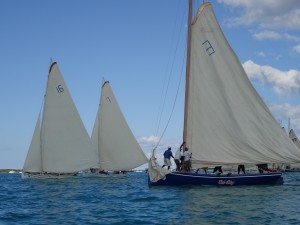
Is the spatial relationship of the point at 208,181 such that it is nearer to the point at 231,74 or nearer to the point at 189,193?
the point at 189,193

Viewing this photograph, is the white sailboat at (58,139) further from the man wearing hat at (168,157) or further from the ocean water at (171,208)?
the ocean water at (171,208)

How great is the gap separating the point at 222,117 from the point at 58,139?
937 inches

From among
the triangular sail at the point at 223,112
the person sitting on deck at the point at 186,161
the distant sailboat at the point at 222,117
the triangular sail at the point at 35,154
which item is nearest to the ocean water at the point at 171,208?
the person sitting on deck at the point at 186,161

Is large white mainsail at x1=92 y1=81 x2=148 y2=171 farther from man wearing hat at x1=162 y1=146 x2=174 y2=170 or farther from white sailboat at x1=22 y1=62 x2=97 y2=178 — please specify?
man wearing hat at x1=162 y1=146 x2=174 y2=170

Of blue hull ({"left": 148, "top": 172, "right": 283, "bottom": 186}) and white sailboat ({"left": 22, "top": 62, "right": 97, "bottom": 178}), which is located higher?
white sailboat ({"left": 22, "top": 62, "right": 97, "bottom": 178})

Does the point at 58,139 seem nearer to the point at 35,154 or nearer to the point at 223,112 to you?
the point at 35,154

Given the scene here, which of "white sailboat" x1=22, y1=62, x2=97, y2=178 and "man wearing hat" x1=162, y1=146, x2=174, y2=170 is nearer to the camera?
"man wearing hat" x1=162, y1=146, x2=174, y2=170

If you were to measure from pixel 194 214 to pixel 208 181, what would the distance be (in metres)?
11.8

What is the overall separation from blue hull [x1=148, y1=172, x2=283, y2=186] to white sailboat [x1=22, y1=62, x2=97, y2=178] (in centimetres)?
2125

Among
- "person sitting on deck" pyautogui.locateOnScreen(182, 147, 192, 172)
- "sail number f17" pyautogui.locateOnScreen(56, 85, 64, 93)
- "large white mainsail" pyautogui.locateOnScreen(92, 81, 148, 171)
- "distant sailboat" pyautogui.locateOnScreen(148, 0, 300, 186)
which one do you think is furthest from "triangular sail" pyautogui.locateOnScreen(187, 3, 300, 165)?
"large white mainsail" pyautogui.locateOnScreen(92, 81, 148, 171)

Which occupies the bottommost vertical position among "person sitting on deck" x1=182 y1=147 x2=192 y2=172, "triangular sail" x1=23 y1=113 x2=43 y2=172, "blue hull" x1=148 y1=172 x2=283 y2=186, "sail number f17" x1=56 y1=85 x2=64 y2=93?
"blue hull" x1=148 y1=172 x2=283 y2=186

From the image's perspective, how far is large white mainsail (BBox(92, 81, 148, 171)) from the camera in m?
64.4

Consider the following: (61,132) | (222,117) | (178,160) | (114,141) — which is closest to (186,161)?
(178,160)

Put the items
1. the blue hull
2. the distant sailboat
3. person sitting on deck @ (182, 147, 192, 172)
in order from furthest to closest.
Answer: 1. the distant sailboat
2. person sitting on deck @ (182, 147, 192, 172)
3. the blue hull
